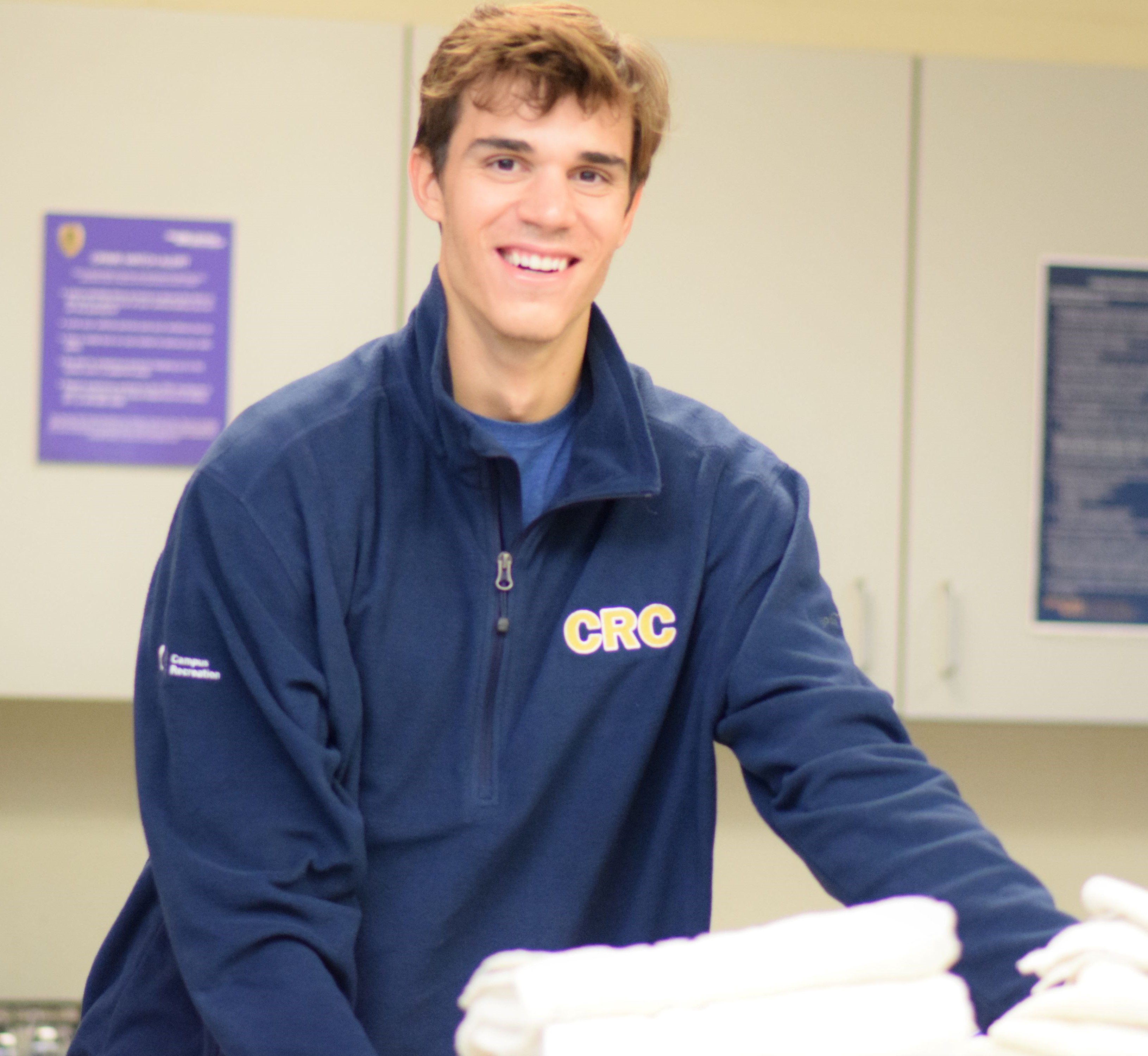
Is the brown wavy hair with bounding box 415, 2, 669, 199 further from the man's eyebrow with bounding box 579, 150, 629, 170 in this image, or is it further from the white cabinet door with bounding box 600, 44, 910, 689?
the white cabinet door with bounding box 600, 44, 910, 689

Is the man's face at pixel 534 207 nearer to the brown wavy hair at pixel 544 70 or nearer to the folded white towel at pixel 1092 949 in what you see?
the brown wavy hair at pixel 544 70

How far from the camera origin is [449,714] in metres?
1.00

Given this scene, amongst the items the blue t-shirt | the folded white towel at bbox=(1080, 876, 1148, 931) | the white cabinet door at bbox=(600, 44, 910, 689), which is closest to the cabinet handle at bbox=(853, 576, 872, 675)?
the white cabinet door at bbox=(600, 44, 910, 689)

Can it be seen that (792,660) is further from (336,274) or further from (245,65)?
(245,65)

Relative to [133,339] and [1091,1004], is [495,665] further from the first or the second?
[133,339]

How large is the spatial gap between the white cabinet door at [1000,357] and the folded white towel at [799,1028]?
4.45ft

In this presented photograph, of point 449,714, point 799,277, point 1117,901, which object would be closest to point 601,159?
point 449,714

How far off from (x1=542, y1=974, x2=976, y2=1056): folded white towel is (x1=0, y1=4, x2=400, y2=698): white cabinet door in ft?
4.52

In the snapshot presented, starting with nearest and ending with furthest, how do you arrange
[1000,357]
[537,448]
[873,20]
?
[537,448] < [1000,357] < [873,20]

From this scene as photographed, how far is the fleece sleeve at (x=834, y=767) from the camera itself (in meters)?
0.79

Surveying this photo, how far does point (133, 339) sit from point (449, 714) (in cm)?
102

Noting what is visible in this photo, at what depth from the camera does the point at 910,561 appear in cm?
188

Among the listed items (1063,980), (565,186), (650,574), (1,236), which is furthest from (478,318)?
(1,236)

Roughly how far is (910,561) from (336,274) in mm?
872
